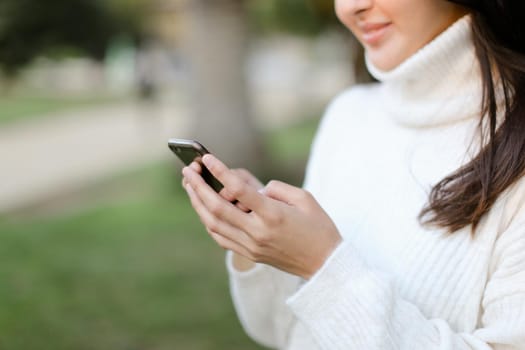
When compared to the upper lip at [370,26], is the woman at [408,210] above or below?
below

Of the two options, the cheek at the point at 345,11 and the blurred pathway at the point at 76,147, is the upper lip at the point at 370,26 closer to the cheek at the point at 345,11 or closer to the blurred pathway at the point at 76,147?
the cheek at the point at 345,11

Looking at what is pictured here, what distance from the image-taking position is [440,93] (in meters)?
1.59

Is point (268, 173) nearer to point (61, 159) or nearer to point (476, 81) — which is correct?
point (61, 159)

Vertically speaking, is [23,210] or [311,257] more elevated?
[311,257]

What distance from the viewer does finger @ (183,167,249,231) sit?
4.08 feet

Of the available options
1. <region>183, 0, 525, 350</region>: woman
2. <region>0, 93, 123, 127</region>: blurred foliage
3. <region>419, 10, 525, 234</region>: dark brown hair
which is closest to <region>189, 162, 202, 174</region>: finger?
<region>183, 0, 525, 350</region>: woman

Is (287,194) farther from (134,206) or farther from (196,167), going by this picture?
(134,206)

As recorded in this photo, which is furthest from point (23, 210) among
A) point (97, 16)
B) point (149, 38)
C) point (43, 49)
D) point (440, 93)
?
point (149, 38)

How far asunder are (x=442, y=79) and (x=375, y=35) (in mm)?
188

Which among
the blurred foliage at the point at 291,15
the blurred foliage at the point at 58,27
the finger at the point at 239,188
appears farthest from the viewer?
the blurred foliage at the point at 58,27

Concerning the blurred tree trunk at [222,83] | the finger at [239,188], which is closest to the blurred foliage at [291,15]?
the blurred tree trunk at [222,83]

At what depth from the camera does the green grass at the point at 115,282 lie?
418cm

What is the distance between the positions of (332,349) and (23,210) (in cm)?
632

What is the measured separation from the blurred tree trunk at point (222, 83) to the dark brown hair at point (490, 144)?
5.88 m
